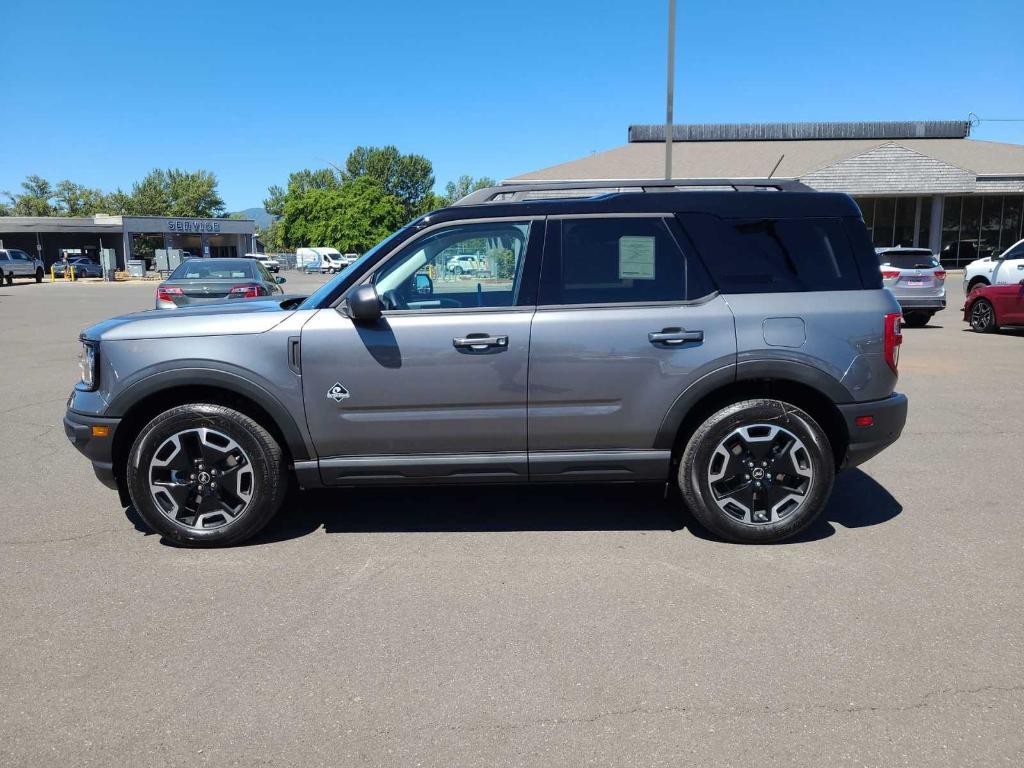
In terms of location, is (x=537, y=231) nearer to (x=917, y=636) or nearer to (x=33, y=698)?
(x=917, y=636)

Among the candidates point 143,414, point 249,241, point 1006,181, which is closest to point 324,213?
point 249,241

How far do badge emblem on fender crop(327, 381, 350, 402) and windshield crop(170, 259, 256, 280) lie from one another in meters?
9.03

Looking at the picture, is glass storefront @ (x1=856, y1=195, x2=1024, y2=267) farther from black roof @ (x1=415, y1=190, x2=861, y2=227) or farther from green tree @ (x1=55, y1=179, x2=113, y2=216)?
green tree @ (x1=55, y1=179, x2=113, y2=216)

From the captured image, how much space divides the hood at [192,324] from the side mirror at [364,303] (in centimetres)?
47

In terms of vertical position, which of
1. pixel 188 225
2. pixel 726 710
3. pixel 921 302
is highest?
pixel 188 225

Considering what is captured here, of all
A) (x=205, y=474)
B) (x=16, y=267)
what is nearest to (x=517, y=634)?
(x=205, y=474)

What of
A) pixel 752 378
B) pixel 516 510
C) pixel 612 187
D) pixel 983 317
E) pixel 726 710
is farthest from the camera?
pixel 983 317

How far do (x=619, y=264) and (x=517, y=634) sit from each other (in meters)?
2.12

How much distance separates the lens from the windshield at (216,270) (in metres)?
12.7

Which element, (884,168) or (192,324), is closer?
(192,324)

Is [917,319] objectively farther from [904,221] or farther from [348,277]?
[904,221]

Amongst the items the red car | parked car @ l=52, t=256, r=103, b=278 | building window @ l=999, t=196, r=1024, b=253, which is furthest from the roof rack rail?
parked car @ l=52, t=256, r=103, b=278

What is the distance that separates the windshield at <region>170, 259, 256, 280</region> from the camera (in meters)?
12.7

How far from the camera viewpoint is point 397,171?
110 metres
